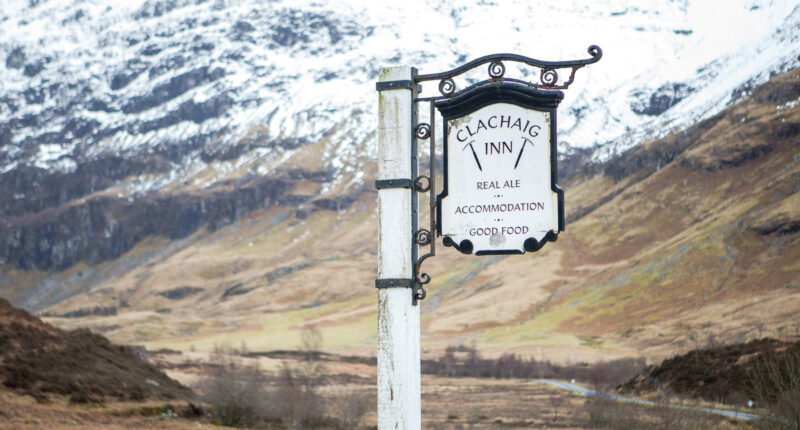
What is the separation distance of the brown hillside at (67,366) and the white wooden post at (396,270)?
23774 mm

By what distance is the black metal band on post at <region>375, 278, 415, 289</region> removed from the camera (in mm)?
7598

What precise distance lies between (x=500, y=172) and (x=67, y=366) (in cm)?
2800

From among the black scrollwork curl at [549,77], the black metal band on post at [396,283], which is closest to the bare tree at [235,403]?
the black metal band on post at [396,283]

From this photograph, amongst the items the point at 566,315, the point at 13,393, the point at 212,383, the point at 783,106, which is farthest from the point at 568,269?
the point at 13,393

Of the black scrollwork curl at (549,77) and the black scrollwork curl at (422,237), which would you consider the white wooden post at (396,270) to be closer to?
the black scrollwork curl at (422,237)

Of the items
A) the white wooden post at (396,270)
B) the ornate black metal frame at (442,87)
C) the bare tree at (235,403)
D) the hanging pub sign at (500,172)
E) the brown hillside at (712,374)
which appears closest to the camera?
the hanging pub sign at (500,172)

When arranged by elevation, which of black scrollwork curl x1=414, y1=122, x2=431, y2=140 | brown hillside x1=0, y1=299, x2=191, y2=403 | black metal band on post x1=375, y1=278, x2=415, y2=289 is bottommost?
brown hillside x1=0, y1=299, x2=191, y2=403

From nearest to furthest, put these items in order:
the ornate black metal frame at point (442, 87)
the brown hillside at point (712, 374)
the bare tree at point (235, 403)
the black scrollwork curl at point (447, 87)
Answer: the ornate black metal frame at point (442, 87)
the black scrollwork curl at point (447, 87)
the bare tree at point (235, 403)
the brown hillside at point (712, 374)

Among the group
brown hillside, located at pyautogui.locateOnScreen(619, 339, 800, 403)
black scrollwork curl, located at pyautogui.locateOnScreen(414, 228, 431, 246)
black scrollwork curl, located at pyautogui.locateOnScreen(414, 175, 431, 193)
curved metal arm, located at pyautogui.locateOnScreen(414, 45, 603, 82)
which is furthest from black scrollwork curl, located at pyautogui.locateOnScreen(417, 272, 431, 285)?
brown hillside, located at pyautogui.locateOnScreen(619, 339, 800, 403)

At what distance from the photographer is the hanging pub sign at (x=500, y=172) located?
723 centimetres

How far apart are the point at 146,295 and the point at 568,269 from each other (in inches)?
3657

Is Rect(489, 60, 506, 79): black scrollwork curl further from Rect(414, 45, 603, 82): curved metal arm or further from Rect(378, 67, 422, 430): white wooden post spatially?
Rect(378, 67, 422, 430): white wooden post

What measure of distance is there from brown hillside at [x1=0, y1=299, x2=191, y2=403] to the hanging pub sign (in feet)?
80.2

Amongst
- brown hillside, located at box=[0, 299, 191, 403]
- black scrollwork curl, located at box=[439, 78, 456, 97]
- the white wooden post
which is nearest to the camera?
the white wooden post
